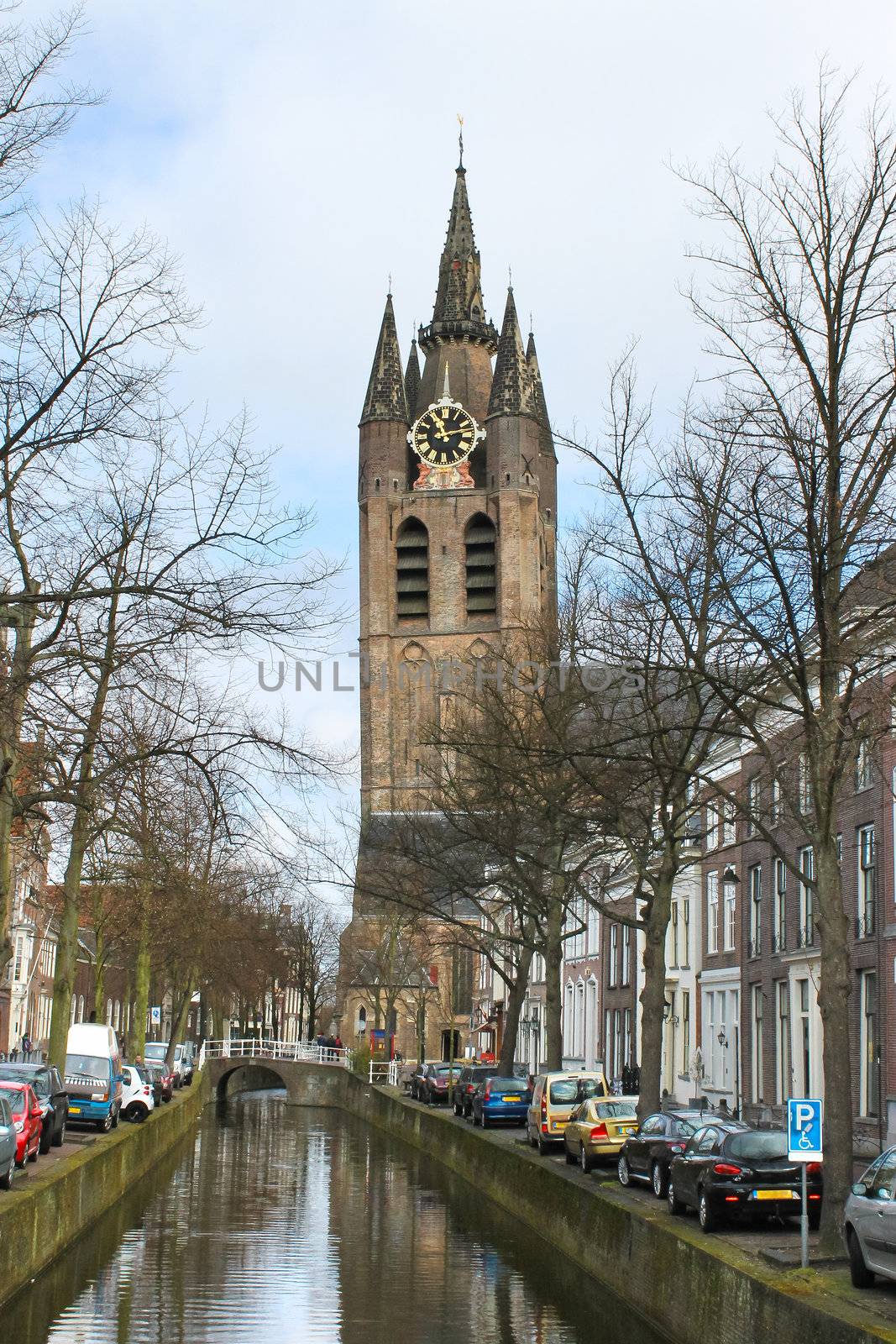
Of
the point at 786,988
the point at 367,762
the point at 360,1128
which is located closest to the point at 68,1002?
the point at 786,988

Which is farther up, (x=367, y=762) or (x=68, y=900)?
(x=367, y=762)

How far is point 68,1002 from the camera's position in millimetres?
32312

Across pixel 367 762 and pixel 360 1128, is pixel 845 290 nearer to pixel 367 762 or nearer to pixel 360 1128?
pixel 360 1128

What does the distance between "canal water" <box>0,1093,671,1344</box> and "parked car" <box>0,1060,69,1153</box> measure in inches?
66.7

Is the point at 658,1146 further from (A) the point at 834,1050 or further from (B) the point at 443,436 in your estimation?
(B) the point at 443,436

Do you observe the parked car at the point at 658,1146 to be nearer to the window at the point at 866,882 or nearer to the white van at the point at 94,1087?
the window at the point at 866,882

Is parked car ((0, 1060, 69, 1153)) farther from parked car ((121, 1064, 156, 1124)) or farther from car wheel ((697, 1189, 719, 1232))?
car wheel ((697, 1189, 719, 1232))

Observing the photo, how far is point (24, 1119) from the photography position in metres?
23.0

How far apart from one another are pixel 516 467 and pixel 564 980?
5267 cm

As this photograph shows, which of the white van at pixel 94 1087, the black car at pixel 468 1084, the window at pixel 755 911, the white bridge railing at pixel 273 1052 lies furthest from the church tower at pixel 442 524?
the white van at pixel 94 1087

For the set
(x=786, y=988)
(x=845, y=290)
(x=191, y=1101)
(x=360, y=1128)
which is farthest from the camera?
(x=360, y=1128)

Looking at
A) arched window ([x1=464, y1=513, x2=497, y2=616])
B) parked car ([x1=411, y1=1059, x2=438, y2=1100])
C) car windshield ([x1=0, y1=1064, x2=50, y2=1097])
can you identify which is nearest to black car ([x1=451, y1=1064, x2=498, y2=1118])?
parked car ([x1=411, y1=1059, x2=438, y2=1100])

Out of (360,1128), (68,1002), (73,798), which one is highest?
(73,798)

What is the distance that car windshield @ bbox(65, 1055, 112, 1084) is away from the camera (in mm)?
34938
